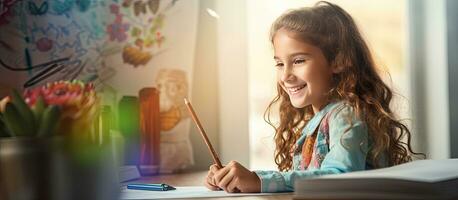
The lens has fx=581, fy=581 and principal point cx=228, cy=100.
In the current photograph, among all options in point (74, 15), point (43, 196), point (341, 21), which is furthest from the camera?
point (74, 15)

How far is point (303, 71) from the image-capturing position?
0.97 metres

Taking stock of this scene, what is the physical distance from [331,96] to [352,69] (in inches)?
2.3

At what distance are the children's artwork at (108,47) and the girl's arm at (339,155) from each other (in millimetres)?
349

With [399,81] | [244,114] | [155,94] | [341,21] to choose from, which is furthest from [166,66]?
[399,81]

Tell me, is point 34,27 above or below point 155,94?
above

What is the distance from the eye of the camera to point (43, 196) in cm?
57

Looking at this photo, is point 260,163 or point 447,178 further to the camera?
point 260,163

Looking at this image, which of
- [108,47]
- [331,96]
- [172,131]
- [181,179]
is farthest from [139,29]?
[331,96]

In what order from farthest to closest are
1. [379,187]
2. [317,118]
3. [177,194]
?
1. [317,118]
2. [177,194]
3. [379,187]

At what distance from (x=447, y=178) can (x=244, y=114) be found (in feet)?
1.87

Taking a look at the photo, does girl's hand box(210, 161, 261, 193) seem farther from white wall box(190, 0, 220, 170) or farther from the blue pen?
white wall box(190, 0, 220, 170)

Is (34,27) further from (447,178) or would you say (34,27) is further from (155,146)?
(447,178)

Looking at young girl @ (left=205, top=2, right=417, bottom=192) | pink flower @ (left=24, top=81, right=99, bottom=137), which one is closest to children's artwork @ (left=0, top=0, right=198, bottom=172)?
young girl @ (left=205, top=2, right=417, bottom=192)

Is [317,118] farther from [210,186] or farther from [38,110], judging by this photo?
[38,110]
